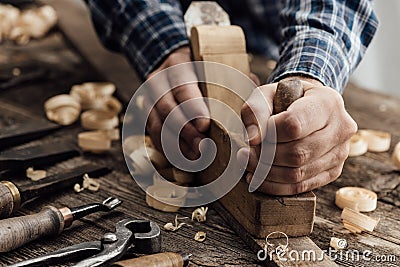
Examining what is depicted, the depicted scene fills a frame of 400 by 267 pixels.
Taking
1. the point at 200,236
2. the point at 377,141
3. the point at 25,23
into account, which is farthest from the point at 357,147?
the point at 25,23

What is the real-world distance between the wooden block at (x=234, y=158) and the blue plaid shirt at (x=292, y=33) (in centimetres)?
9

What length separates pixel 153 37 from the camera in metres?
1.32

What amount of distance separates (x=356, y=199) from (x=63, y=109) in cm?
77

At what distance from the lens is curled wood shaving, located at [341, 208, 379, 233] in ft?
3.31

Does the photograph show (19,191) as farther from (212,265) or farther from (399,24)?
(399,24)

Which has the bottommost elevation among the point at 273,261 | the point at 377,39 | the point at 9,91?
the point at 377,39

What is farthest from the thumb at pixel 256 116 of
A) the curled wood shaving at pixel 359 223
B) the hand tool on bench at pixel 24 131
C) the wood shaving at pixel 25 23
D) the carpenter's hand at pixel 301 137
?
the wood shaving at pixel 25 23

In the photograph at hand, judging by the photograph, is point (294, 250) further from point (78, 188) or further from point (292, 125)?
point (78, 188)

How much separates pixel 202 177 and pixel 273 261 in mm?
283

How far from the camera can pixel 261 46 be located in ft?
6.59

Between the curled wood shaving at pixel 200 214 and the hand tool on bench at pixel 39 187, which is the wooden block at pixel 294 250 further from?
the hand tool on bench at pixel 39 187

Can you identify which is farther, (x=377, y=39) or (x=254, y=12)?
(x=377, y=39)

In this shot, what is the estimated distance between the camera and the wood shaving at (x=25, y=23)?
2051 millimetres

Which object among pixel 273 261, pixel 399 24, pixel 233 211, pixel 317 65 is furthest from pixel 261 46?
pixel 273 261
